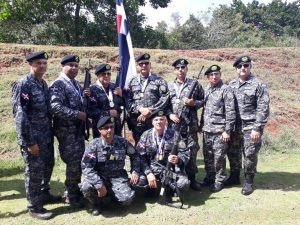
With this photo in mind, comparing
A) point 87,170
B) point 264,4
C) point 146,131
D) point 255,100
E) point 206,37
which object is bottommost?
point 87,170

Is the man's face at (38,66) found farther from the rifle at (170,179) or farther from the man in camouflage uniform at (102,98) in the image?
the rifle at (170,179)

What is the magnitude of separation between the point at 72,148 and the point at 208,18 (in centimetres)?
2832

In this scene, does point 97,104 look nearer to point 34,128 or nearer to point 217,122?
point 34,128

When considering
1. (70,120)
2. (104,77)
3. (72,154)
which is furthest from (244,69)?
(72,154)

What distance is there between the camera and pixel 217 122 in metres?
6.09

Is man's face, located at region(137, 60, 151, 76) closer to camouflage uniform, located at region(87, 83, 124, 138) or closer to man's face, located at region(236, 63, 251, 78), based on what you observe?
camouflage uniform, located at region(87, 83, 124, 138)

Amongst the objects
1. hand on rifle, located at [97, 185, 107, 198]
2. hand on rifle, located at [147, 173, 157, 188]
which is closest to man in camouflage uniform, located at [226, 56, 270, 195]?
hand on rifle, located at [147, 173, 157, 188]

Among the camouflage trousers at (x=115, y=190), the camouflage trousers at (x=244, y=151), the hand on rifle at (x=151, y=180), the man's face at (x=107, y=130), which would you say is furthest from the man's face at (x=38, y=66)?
the camouflage trousers at (x=244, y=151)

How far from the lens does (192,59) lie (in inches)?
603

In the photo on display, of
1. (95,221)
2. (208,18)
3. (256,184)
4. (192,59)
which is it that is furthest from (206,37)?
(95,221)

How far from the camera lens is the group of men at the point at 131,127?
514cm

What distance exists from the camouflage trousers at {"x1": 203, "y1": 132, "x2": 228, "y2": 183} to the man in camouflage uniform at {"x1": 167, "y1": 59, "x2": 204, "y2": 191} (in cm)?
21

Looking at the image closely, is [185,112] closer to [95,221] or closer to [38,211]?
[95,221]

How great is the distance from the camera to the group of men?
16.9 ft
